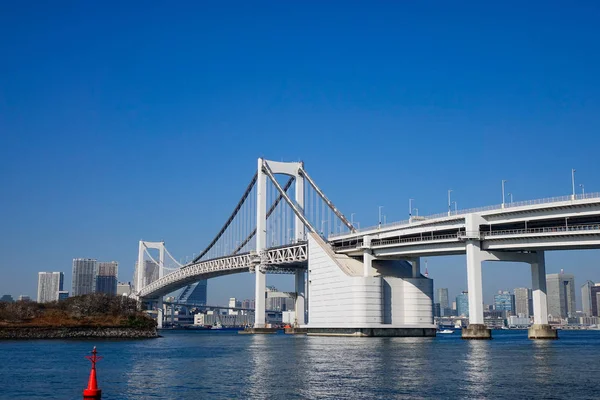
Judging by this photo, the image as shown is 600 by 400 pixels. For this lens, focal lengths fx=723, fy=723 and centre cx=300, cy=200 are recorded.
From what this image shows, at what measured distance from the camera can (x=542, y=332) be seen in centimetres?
8319

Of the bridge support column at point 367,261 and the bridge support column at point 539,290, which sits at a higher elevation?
the bridge support column at point 367,261

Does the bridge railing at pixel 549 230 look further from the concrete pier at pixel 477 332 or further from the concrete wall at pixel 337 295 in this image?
the concrete wall at pixel 337 295

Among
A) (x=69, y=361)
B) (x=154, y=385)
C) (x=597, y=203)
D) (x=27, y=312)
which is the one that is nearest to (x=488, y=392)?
(x=154, y=385)

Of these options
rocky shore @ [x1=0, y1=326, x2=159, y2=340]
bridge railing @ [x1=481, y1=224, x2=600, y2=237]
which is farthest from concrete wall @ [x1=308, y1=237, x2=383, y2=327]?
rocky shore @ [x1=0, y1=326, x2=159, y2=340]

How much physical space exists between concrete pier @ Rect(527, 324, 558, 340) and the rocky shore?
50.7 m

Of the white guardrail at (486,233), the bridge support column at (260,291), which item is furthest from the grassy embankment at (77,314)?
the white guardrail at (486,233)

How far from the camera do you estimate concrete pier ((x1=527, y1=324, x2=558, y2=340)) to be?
82244 mm

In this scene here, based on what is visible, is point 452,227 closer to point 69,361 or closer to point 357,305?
point 357,305

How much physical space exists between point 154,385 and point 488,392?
53.3ft

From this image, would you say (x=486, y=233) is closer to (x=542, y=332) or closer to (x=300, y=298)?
(x=542, y=332)

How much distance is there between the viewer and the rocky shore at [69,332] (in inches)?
3391

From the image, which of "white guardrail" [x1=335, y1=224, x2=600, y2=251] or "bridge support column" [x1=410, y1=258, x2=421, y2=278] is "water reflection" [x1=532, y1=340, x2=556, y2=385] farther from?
"bridge support column" [x1=410, y1=258, x2=421, y2=278]

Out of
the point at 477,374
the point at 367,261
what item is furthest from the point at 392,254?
the point at 477,374

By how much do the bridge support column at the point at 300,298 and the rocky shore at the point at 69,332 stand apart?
34345 mm
